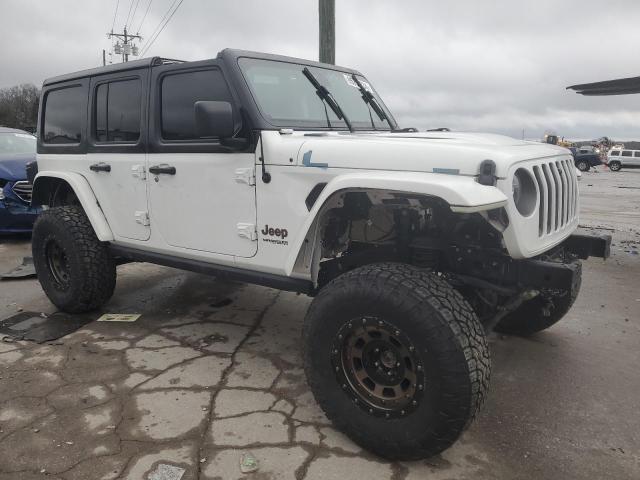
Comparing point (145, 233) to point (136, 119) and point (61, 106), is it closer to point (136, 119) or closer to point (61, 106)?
point (136, 119)

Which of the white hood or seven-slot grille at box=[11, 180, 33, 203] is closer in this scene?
the white hood

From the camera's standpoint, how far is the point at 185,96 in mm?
3412

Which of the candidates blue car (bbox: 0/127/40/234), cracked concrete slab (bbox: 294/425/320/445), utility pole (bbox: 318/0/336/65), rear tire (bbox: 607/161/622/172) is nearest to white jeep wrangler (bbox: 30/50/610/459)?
→ cracked concrete slab (bbox: 294/425/320/445)

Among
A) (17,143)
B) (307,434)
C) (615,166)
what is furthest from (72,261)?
(615,166)

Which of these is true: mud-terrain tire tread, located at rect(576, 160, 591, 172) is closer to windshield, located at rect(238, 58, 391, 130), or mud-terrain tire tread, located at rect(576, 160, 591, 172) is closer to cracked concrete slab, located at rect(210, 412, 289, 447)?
windshield, located at rect(238, 58, 391, 130)

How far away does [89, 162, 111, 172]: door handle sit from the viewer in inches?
154

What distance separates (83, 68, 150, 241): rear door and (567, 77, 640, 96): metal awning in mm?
6708

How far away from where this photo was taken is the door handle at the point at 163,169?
344 centimetres

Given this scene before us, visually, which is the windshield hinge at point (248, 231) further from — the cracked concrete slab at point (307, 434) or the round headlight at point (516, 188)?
the round headlight at point (516, 188)

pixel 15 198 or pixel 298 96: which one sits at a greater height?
pixel 298 96

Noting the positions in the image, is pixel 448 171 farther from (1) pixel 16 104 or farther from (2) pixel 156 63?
(1) pixel 16 104

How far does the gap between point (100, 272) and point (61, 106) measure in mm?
1492

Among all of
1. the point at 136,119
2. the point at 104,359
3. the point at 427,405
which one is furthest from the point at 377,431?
the point at 136,119

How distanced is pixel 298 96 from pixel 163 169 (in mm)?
1011
